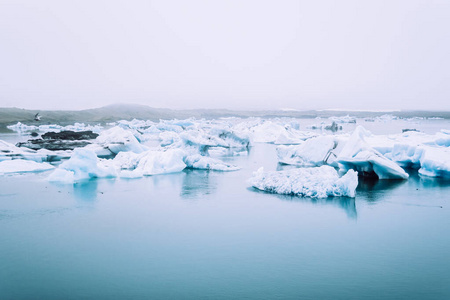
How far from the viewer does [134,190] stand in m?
8.31

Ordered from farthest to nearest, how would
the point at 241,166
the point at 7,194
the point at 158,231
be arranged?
the point at 241,166 → the point at 7,194 → the point at 158,231

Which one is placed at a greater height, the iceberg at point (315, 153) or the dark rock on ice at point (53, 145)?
the iceberg at point (315, 153)

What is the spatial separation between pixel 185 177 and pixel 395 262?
661 centimetres

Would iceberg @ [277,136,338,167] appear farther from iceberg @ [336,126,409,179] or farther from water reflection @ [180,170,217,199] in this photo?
water reflection @ [180,170,217,199]

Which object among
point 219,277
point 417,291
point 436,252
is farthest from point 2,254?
point 436,252

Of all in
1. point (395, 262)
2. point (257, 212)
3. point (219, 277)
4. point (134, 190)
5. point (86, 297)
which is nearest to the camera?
point (86, 297)

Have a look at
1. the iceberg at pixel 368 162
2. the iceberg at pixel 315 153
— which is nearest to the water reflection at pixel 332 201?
the iceberg at pixel 368 162

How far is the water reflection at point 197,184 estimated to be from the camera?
8141 mm

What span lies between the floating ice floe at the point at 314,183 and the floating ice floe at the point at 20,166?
692cm

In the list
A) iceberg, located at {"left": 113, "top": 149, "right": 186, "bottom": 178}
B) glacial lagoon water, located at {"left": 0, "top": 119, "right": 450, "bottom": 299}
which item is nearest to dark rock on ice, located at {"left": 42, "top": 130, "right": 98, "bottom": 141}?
iceberg, located at {"left": 113, "top": 149, "right": 186, "bottom": 178}

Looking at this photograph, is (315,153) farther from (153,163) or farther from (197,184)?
(153,163)

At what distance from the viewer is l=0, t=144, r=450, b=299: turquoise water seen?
3703 millimetres

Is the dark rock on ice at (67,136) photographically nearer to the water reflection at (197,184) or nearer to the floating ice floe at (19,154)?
the floating ice floe at (19,154)

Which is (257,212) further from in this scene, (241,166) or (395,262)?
(241,166)
